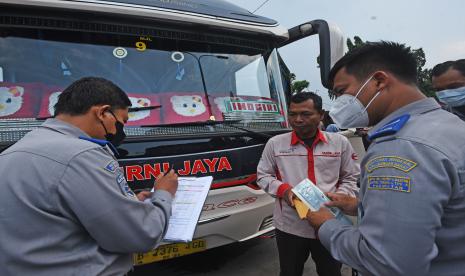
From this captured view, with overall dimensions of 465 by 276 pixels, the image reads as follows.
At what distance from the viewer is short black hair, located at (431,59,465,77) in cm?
303

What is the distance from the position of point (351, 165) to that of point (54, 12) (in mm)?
2465

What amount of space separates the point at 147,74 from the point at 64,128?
160cm

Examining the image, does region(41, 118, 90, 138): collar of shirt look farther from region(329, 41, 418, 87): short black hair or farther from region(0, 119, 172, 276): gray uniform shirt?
region(329, 41, 418, 87): short black hair

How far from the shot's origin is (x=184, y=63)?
3020mm

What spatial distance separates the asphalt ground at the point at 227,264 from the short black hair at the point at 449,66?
2.08 meters

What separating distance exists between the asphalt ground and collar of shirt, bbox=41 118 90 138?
2.16 metres

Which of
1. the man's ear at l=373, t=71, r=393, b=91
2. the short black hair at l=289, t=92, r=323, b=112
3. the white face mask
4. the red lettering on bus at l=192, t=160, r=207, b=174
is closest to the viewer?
the man's ear at l=373, t=71, r=393, b=91

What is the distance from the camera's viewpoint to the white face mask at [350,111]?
4.54 ft

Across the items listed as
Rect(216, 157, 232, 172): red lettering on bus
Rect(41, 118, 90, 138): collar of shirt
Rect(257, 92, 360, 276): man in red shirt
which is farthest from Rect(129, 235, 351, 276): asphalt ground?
Rect(41, 118, 90, 138): collar of shirt

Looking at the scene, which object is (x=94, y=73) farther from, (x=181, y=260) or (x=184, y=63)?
(x=181, y=260)

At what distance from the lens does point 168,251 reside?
2.58m

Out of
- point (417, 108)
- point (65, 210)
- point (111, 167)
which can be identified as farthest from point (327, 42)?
point (65, 210)

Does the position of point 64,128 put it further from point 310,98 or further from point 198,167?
point 310,98

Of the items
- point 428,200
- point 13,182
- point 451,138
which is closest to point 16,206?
point 13,182
